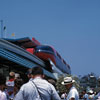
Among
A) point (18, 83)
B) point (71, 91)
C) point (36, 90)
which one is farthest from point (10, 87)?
point (36, 90)

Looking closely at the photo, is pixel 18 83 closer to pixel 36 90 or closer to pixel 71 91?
pixel 71 91

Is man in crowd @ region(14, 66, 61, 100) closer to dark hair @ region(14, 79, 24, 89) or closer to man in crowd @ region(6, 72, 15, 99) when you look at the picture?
dark hair @ region(14, 79, 24, 89)

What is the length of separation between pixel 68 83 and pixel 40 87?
6.24 ft

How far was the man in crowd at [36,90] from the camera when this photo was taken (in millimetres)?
4578

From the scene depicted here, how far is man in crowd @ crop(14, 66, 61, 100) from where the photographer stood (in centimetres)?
458

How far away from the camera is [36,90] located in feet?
15.2

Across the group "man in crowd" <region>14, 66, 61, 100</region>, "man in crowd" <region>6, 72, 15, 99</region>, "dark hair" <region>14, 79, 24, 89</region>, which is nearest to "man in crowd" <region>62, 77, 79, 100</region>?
"dark hair" <region>14, 79, 24, 89</region>

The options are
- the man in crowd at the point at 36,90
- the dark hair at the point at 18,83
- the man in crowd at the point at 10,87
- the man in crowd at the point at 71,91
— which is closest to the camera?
the man in crowd at the point at 36,90

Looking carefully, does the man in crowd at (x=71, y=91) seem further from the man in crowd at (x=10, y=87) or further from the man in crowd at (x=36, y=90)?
the man in crowd at (x=10, y=87)

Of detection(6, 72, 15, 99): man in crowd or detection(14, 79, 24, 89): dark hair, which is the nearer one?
detection(14, 79, 24, 89): dark hair

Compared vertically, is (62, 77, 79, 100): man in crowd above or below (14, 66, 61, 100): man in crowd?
below

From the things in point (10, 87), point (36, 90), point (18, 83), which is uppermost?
point (36, 90)

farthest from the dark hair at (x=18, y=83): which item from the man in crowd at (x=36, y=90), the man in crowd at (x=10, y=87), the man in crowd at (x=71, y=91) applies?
the man in crowd at (x=36, y=90)

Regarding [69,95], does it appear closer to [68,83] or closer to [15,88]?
[68,83]
